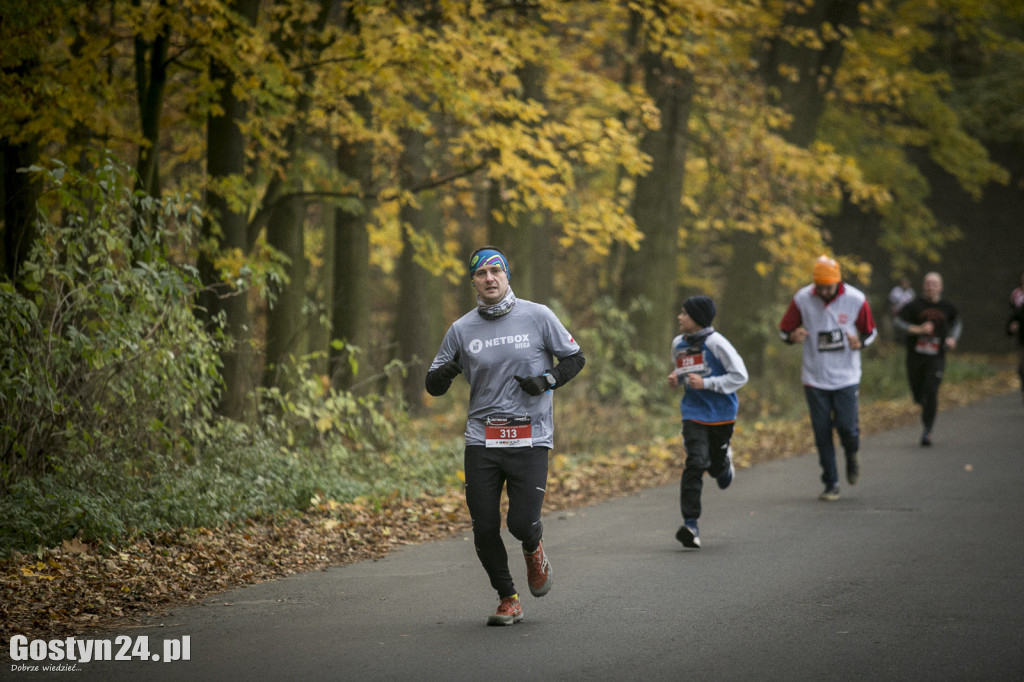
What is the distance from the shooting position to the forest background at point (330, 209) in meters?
8.88

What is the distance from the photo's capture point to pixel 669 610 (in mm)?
6391

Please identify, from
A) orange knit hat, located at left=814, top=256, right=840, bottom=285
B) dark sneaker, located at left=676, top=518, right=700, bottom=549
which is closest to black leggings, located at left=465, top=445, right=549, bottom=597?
dark sneaker, located at left=676, top=518, right=700, bottom=549

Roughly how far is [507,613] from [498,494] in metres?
0.66

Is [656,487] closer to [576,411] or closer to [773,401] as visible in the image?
[576,411]

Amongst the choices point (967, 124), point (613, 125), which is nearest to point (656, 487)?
point (613, 125)

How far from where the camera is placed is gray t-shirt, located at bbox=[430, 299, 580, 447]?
6.14m

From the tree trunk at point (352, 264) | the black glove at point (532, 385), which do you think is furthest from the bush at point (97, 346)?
the tree trunk at point (352, 264)

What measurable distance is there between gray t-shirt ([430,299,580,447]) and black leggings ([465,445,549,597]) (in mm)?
98

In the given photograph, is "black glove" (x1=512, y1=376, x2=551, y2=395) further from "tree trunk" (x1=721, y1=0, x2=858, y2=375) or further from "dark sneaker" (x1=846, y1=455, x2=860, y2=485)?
"tree trunk" (x1=721, y1=0, x2=858, y2=375)

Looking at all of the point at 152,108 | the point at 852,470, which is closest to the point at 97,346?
the point at 152,108

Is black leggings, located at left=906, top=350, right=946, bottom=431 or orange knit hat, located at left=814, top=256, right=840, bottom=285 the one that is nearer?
orange knit hat, located at left=814, top=256, right=840, bottom=285

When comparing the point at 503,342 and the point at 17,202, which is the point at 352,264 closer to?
the point at 17,202

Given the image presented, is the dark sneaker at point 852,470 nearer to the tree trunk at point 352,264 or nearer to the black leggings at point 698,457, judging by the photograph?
the black leggings at point 698,457

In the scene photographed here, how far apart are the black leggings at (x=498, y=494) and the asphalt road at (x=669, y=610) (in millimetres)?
399
